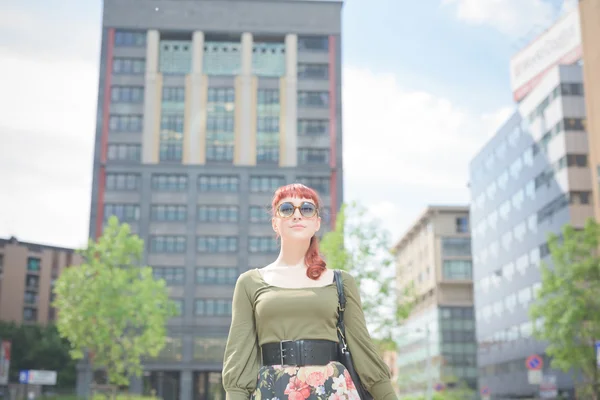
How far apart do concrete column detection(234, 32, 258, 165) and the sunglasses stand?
6560cm

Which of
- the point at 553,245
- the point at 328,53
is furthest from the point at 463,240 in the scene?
the point at 553,245

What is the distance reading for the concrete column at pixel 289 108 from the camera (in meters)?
70.1

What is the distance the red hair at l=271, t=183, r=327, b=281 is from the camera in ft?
14.7

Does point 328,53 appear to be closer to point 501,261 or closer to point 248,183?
point 248,183

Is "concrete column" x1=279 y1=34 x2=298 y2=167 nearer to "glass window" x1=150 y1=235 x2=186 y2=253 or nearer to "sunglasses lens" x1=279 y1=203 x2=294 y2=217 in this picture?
"glass window" x1=150 y1=235 x2=186 y2=253

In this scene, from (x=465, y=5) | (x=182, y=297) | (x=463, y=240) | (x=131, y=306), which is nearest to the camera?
(x=465, y=5)

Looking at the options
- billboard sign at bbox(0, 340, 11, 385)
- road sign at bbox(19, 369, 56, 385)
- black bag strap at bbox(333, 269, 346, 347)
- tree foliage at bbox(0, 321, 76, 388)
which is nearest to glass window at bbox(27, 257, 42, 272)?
tree foliage at bbox(0, 321, 76, 388)

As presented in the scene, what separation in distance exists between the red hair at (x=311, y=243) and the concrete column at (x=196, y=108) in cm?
6600

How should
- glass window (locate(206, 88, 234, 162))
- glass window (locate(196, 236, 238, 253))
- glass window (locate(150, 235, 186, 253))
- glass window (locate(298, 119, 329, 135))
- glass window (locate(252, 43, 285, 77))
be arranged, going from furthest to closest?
glass window (locate(252, 43, 285, 77)) < glass window (locate(298, 119, 329, 135)) < glass window (locate(206, 88, 234, 162)) < glass window (locate(196, 236, 238, 253)) < glass window (locate(150, 235, 186, 253))

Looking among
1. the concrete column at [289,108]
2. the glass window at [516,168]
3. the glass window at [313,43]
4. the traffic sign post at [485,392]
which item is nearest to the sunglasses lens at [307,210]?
the glass window at [516,168]

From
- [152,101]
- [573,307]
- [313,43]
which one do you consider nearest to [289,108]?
[313,43]

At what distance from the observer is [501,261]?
70562mm

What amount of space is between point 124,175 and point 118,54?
11.7 metres

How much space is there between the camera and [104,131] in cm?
6981
